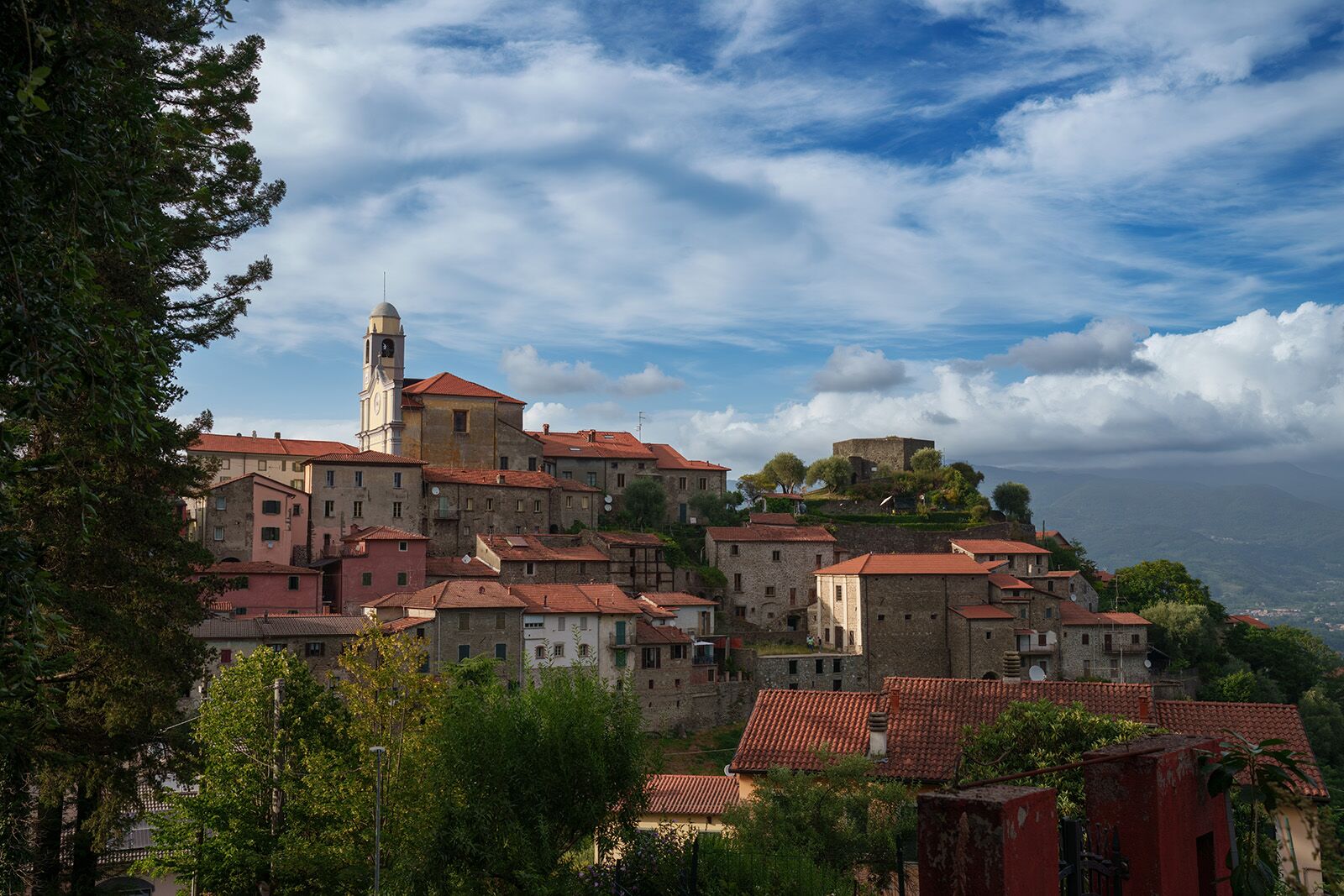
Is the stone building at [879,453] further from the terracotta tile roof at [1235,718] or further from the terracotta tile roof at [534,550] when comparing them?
the terracotta tile roof at [1235,718]

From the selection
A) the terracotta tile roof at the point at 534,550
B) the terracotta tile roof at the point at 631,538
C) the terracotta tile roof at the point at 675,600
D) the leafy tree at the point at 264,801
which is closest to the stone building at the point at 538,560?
the terracotta tile roof at the point at 534,550

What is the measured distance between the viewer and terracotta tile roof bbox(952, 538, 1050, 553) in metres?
79.7

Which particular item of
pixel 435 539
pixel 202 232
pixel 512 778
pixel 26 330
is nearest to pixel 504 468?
pixel 435 539

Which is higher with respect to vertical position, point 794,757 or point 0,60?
point 0,60

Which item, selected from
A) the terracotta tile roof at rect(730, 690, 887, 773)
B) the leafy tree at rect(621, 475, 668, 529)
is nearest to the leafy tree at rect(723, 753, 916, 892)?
the terracotta tile roof at rect(730, 690, 887, 773)

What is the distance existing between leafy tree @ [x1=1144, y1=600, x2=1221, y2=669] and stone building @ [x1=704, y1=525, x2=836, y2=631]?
25.2 meters

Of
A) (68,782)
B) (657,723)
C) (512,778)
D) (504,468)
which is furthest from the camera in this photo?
(504,468)

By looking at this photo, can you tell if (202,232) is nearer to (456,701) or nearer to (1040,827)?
(456,701)

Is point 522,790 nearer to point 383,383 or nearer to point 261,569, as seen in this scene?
point 261,569

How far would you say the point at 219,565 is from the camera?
188 ft

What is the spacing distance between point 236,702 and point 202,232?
11.1 metres

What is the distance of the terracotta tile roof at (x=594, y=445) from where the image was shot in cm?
A: 8556

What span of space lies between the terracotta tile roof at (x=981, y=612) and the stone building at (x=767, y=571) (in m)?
11.5

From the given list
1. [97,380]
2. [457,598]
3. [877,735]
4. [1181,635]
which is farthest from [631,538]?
[97,380]
